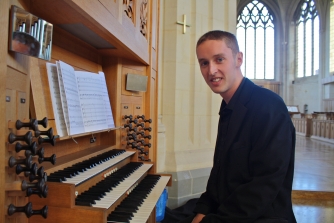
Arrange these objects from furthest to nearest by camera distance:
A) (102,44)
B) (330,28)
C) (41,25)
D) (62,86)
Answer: (330,28) < (102,44) < (62,86) < (41,25)

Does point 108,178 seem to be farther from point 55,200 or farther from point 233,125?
point 233,125

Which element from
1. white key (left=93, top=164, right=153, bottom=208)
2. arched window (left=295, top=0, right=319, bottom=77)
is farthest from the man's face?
arched window (left=295, top=0, right=319, bottom=77)

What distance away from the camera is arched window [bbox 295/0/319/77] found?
17406 mm

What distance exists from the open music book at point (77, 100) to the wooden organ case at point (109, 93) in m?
0.05

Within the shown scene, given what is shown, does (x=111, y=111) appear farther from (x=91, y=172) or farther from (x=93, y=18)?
(x=93, y=18)

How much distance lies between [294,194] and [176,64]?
283 centimetres

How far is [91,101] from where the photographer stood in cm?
212

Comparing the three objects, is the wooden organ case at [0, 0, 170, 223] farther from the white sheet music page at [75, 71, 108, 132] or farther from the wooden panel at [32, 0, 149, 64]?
the white sheet music page at [75, 71, 108, 132]

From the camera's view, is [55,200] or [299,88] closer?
[55,200]

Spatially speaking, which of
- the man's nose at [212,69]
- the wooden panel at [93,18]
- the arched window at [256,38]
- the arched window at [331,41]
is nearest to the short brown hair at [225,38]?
the man's nose at [212,69]

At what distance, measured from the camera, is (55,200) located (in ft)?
4.21

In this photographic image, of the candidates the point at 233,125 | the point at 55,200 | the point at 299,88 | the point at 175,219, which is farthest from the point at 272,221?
the point at 299,88

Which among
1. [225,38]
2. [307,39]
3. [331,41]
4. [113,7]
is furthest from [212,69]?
[307,39]

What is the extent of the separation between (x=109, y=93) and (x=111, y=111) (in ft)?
0.74
